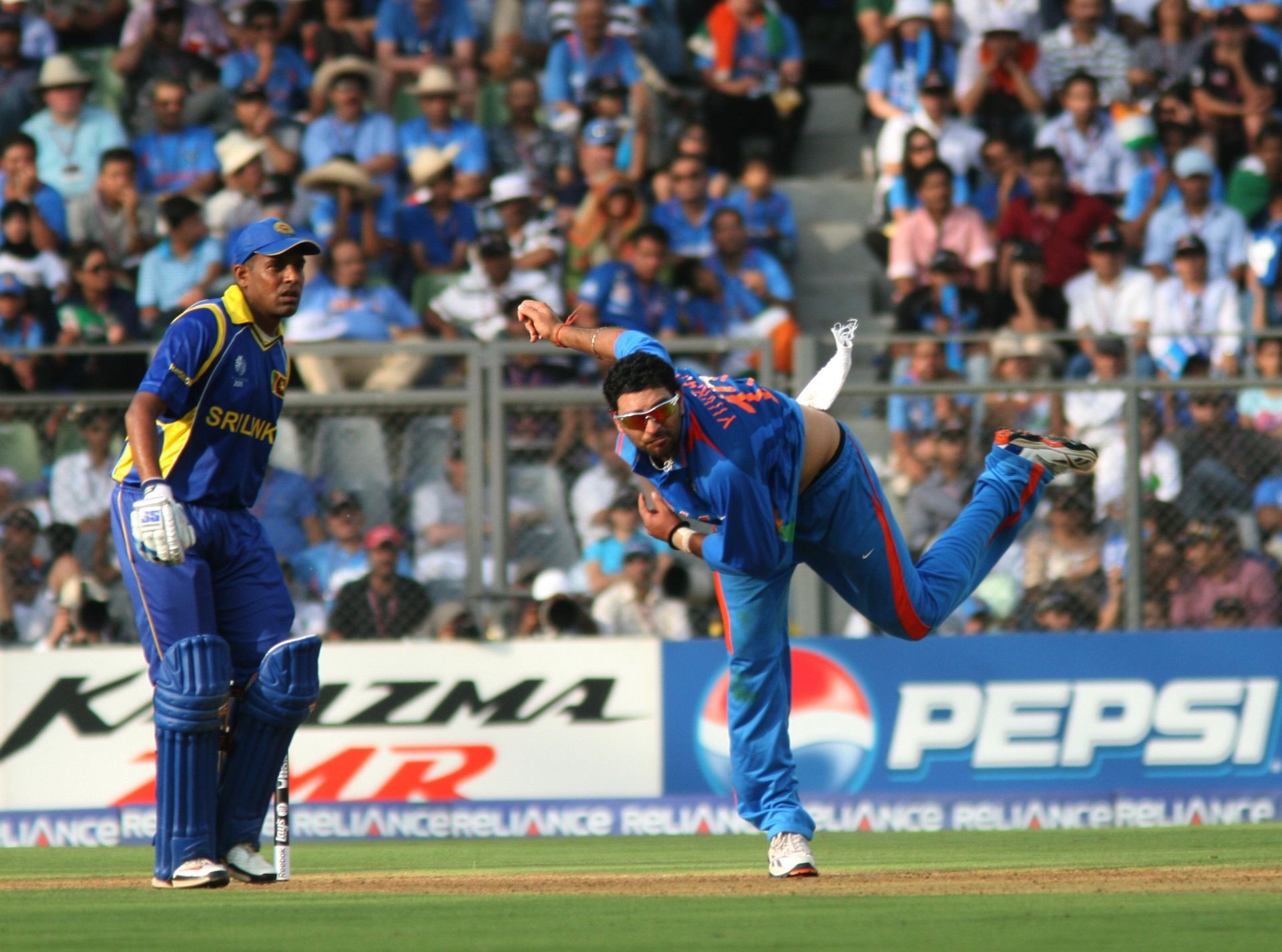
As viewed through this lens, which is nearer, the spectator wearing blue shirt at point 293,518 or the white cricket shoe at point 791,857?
the white cricket shoe at point 791,857

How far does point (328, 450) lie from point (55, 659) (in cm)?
203

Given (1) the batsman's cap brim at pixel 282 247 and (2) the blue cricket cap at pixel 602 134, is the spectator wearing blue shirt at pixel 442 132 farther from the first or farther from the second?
(1) the batsman's cap brim at pixel 282 247

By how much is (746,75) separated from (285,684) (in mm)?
9966

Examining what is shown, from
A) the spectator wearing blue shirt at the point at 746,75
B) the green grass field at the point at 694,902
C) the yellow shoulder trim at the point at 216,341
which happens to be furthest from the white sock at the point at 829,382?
the spectator wearing blue shirt at the point at 746,75

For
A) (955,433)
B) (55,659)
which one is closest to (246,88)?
(55,659)

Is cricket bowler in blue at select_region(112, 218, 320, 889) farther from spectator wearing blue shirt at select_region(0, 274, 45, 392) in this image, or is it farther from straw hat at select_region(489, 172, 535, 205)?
straw hat at select_region(489, 172, 535, 205)

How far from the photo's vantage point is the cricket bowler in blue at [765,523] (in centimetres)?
652

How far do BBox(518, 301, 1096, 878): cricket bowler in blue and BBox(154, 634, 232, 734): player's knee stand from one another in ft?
5.06

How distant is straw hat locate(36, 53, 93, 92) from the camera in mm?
14590

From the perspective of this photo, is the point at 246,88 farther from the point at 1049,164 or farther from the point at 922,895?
the point at 922,895

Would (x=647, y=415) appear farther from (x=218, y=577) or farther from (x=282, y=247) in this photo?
(x=218, y=577)

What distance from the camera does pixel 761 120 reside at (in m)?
15.9

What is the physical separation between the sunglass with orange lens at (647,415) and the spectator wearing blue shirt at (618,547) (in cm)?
484

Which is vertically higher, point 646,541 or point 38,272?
point 38,272
